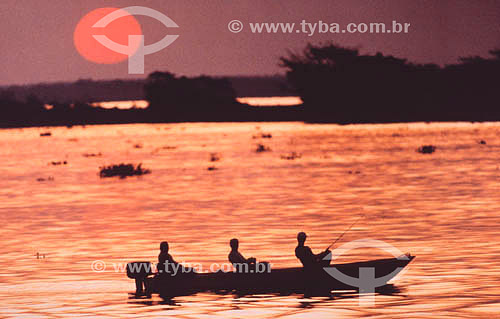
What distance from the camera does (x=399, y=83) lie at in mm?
120000

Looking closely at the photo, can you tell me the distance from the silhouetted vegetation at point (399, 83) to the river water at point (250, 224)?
55.9 meters

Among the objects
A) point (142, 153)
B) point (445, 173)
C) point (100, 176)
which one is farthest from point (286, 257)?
point (142, 153)

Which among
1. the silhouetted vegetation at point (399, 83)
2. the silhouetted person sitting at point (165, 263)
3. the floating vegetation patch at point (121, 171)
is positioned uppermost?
the silhouetted vegetation at point (399, 83)

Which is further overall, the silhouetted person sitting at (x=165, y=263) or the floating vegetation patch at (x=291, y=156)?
the floating vegetation patch at (x=291, y=156)

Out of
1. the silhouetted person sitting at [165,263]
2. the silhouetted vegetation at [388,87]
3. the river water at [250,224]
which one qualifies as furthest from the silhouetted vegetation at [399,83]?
the silhouetted person sitting at [165,263]

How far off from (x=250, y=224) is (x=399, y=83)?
3630 inches

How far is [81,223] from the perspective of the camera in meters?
32.2

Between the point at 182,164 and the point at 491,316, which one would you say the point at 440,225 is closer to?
the point at 491,316

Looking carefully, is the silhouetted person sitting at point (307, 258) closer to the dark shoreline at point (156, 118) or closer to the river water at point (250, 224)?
the river water at point (250, 224)

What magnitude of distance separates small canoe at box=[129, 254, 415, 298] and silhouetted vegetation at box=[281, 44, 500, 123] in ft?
332

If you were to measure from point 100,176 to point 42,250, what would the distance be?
25404mm

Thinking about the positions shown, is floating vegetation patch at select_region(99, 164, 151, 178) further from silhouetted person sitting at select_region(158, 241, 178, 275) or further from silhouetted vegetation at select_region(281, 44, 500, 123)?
silhouetted vegetation at select_region(281, 44, 500, 123)

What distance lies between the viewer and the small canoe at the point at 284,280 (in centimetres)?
1916

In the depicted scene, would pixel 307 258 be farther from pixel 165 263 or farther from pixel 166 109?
pixel 166 109
